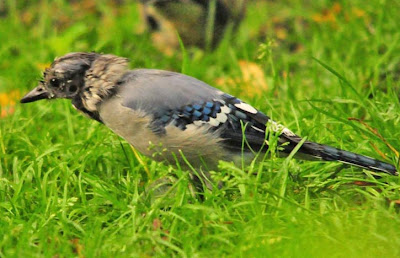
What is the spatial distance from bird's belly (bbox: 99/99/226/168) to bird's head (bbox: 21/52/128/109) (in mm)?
121

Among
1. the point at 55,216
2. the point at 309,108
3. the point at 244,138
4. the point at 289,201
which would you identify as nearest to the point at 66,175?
the point at 55,216

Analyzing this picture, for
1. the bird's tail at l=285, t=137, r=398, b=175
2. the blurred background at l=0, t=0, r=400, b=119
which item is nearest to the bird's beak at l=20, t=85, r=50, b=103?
the blurred background at l=0, t=0, r=400, b=119

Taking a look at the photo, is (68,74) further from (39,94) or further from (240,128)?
(240,128)

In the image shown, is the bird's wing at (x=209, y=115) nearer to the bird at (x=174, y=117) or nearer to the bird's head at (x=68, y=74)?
the bird at (x=174, y=117)

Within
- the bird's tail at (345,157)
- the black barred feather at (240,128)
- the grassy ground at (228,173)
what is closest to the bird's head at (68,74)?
the grassy ground at (228,173)

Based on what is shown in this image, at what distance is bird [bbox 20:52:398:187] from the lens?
3.84 m

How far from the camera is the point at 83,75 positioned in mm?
4023

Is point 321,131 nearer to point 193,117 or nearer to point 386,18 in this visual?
point 193,117

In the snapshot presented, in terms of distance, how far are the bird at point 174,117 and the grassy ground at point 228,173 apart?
4.6 inches

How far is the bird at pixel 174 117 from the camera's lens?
384 centimetres

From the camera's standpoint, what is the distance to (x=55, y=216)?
12.2ft

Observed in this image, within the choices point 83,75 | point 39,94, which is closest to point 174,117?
point 83,75

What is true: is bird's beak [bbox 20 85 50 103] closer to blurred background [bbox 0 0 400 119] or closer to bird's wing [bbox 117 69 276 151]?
bird's wing [bbox 117 69 276 151]

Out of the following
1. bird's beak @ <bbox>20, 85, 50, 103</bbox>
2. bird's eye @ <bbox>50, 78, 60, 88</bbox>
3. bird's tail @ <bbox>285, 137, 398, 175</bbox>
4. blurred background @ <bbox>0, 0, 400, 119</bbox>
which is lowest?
blurred background @ <bbox>0, 0, 400, 119</bbox>
